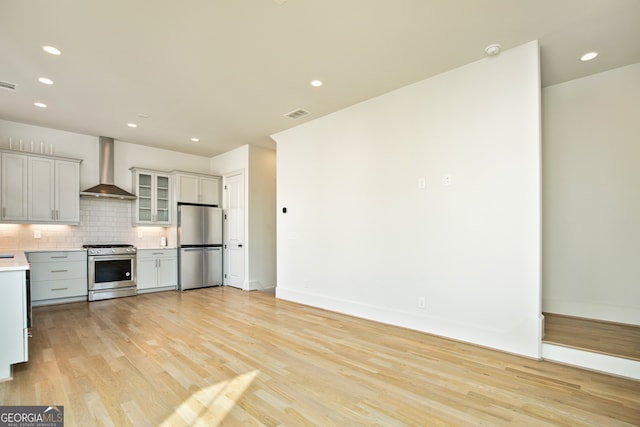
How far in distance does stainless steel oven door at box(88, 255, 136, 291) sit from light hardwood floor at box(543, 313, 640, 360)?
20.8 feet

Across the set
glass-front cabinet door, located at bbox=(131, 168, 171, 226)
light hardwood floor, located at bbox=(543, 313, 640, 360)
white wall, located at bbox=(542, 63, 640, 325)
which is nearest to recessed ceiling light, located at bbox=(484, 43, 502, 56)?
white wall, located at bbox=(542, 63, 640, 325)

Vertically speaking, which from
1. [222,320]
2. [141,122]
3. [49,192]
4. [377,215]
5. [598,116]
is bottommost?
[222,320]

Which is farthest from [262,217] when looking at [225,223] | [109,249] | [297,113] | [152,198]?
[109,249]

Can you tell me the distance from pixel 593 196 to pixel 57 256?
767 cm

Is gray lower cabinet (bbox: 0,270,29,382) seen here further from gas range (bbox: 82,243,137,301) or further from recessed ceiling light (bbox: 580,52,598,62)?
recessed ceiling light (bbox: 580,52,598,62)

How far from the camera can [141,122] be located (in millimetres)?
4930

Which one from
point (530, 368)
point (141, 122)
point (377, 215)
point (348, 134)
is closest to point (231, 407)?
point (530, 368)

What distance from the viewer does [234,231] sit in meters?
6.50

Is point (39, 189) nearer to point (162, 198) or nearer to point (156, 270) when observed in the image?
point (162, 198)

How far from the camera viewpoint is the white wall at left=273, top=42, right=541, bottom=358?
291 cm

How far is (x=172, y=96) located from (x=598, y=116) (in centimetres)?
522

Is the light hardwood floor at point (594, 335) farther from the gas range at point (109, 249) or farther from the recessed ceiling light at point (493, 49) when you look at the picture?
the gas range at point (109, 249)

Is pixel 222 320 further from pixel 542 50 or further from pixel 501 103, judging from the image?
pixel 542 50

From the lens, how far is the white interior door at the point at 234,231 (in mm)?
6309
